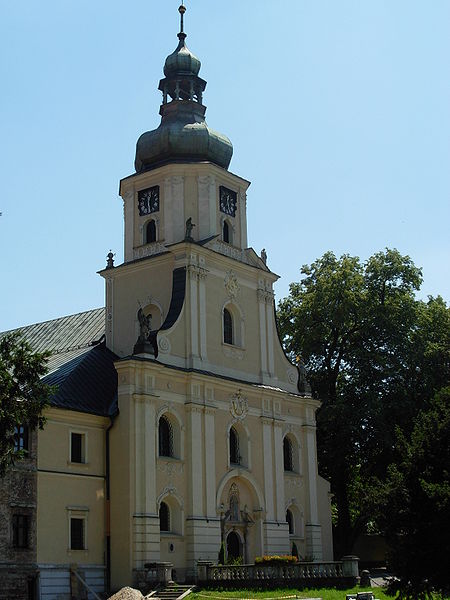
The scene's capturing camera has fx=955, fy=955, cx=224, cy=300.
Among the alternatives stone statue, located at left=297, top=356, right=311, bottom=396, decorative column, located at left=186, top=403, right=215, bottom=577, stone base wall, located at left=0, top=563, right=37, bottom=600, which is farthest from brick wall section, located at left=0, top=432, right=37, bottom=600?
stone statue, located at left=297, top=356, right=311, bottom=396

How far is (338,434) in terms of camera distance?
47.2 m

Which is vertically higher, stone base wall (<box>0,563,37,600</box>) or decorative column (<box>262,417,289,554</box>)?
decorative column (<box>262,417,289,554</box>)

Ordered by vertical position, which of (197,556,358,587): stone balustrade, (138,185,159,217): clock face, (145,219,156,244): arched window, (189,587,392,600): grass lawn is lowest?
(189,587,392,600): grass lawn

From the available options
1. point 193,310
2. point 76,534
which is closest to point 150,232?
point 193,310

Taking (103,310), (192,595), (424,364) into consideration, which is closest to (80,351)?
(103,310)

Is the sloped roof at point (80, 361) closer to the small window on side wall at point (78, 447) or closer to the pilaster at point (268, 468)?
the small window on side wall at point (78, 447)

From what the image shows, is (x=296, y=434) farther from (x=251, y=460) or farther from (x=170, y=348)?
(x=170, y=348)

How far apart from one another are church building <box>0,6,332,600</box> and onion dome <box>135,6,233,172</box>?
7cm

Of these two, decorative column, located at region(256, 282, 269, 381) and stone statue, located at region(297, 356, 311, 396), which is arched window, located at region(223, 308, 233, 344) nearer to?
decorative column, located at region(256, 282, 269, 381)

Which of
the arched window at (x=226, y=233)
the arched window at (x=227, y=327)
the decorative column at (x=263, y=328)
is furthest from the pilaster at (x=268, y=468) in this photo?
the arched window at (x=226, y=233)

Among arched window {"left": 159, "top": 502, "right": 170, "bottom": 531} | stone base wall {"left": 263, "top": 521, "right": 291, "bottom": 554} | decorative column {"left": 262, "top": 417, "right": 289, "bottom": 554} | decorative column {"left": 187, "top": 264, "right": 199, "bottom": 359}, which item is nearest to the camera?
arched window {"left": 159, "top": 502, "right": 170, "bottom": 531}

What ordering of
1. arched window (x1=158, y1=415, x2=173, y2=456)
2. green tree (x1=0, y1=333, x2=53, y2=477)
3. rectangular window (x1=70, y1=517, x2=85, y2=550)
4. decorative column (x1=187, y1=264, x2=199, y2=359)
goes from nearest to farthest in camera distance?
1. green tree (x1=0, y1=333, x2=53, y2=477)
2. rectangular window (x1=70, y1=517, x2=85, y2=550)
3. arched window (x1=158, y1=415, x2=173, y2=456)
4. decorative column (x1=187, y1=264, x2=199, y2=359)

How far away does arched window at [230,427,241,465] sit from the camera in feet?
134

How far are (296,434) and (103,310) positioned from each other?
10.9m
